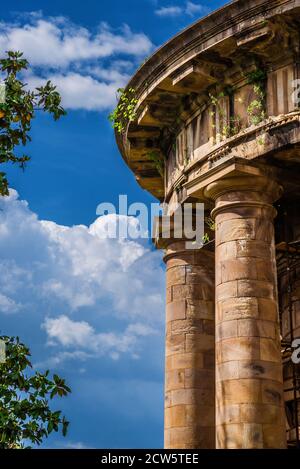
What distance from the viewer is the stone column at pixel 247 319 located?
17.9 metres

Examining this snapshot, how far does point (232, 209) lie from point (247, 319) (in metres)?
2.93

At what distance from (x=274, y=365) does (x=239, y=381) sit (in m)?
0.99

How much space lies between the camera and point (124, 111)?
24906mm

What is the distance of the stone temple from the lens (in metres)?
18.4

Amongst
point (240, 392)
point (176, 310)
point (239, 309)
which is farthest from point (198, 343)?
point (240, 392)

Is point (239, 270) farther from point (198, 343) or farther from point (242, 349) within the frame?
point (198, 343)

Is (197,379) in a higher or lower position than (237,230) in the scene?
lower

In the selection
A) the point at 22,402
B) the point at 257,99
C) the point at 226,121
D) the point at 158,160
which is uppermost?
the point at 158,160

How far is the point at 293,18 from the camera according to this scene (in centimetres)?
1911

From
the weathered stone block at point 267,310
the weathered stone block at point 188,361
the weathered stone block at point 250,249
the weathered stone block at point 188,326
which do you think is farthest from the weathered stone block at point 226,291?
the weathered stone block at point 188,361

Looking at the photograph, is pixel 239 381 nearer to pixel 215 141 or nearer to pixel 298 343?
pixel 298 343

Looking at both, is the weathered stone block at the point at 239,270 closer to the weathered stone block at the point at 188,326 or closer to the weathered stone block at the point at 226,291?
the weathered stone block at the point at 226,291

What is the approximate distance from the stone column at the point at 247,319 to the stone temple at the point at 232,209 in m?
0.03

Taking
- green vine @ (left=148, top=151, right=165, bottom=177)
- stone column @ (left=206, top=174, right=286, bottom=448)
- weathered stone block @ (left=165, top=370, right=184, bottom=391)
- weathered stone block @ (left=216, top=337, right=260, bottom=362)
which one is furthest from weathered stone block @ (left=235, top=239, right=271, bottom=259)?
green vine @ (left=148, top=151, right=165, bottom=177)
